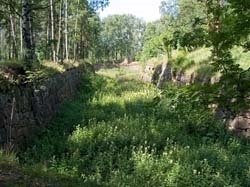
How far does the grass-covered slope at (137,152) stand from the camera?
8352mm

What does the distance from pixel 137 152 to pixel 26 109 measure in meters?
3.46

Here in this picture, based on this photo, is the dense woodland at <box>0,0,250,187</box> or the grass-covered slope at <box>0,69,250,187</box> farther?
A: the grass-covered slope at <box>0,69,250,187</box>

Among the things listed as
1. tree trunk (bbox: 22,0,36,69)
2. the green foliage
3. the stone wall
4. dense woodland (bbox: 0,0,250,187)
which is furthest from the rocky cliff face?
the green foliage

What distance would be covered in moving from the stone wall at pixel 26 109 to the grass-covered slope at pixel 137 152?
424 millimetres

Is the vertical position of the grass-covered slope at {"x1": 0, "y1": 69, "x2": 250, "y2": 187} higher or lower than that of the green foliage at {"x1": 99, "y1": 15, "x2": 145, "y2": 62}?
lower

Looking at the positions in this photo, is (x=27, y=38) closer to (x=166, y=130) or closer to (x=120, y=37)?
(x=166, y=130)

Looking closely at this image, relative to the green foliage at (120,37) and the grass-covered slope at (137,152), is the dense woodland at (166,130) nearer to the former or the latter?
the grass-covered slope at (137,152)

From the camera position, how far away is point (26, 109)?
12.2 metres

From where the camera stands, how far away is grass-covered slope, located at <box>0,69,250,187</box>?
27.4ft

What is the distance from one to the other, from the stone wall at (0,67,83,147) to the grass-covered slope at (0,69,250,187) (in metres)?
0.42

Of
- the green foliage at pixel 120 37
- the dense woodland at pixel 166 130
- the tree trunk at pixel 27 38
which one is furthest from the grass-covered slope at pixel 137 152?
the green foliage at pixel 120 37

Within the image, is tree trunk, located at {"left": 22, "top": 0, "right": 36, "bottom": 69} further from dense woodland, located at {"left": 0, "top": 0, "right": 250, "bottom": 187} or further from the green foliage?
the green foliage

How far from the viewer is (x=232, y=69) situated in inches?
168

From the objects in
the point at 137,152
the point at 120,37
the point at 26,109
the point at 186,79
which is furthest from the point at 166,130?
the point at 120,37
